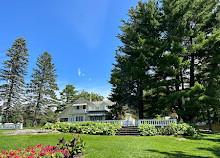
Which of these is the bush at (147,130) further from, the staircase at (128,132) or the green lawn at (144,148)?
the green lawn at (144,148)

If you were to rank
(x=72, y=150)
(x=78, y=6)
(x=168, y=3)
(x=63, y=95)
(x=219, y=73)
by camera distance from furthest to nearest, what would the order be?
1. (x=63, y=95)
2. (x=168, y=3)
3. (x=219, y=73)
4. (x=78, y=6)
5. (x=72, y=150)

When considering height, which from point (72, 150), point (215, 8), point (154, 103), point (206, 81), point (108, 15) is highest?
point (215, 8)

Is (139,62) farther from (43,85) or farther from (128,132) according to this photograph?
(43,85)

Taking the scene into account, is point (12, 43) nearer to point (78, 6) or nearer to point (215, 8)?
point (78, 6)

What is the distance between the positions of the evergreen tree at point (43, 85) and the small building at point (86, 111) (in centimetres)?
494

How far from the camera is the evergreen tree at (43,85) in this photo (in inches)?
1337

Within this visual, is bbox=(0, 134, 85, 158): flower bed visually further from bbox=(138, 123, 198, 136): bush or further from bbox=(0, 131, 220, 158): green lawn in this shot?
bbox=(138, 123, 198, 136): bush

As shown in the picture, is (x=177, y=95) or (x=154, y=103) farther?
(x=154, y=103)

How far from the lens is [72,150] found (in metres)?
6.29

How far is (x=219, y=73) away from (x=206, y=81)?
1.83 m

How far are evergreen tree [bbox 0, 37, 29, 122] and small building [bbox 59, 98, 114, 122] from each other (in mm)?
11453

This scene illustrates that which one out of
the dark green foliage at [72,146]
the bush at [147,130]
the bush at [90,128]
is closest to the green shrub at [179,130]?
the bush at [147,130]

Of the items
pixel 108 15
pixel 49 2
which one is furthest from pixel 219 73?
pixel 49 2

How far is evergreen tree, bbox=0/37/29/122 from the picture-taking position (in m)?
28.2
